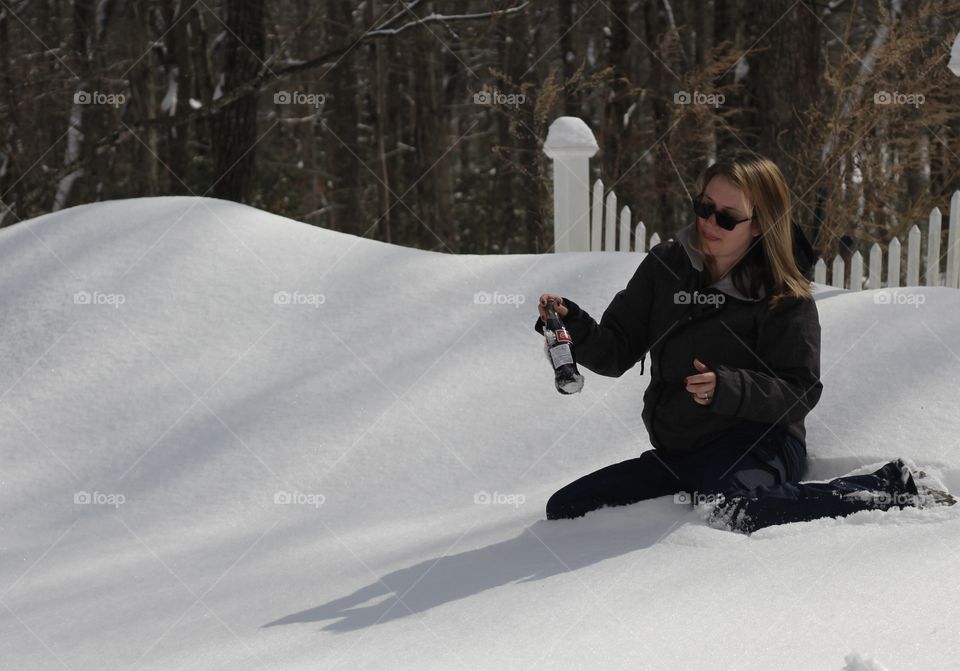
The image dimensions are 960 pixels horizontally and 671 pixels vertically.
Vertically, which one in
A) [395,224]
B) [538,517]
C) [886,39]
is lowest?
[395,224]

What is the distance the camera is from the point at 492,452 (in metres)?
4.32

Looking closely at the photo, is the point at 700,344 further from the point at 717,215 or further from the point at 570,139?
the point at 570,139

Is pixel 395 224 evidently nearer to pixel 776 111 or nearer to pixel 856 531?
pixel 776 111

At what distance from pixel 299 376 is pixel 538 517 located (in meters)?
1.79

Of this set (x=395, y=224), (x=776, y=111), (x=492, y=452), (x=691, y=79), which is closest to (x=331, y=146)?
(x=395, y=224)

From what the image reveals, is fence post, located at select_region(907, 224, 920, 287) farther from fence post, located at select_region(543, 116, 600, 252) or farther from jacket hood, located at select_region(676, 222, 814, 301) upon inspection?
jacket hood, located at select_region(676, 222, 814, 301)

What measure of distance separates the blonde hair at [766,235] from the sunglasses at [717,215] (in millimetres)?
66

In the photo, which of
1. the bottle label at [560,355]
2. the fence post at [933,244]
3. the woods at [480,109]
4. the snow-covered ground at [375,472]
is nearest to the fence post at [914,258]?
the fence post at [933,244]

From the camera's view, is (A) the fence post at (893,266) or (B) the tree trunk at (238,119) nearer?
(A) the fence post at (893,266)

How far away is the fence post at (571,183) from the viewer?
21.3 feet

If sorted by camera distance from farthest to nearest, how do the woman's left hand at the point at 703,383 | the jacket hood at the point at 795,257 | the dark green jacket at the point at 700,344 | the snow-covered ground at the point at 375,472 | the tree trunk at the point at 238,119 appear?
Result: the tree trunk at the point at 238,119 → the jacket hood at the point at 795,257 → the dark green jacket at the point at 700,344 → the woman's left hand at the point at 703,383 → the snow-covered ground at the point at 375,472

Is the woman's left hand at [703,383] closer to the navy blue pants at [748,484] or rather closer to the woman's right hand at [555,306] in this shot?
the navy blue pants at [748,484]

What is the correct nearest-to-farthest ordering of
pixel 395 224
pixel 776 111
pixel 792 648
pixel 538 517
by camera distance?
1. pixel 792 648
2. pixel 538 517
3. pixel 776 111
4. pixel 395 224

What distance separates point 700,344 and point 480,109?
16744mm
